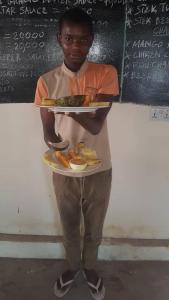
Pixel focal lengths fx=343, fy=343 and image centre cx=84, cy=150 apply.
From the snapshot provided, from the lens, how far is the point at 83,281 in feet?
6.51

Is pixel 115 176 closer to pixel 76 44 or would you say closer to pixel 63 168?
pixel 63 168

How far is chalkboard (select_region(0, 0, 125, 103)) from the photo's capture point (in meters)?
1.79

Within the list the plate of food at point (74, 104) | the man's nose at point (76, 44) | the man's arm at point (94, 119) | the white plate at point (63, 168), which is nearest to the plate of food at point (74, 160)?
the white plate at point (63, 168)

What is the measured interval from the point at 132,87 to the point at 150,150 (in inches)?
15.4

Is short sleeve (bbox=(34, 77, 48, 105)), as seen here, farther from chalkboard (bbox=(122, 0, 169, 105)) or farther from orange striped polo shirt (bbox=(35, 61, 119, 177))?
chalkboard (bbox=(122, 0, 169, 105))

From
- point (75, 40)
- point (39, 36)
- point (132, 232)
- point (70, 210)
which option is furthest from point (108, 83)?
point (132, 232)

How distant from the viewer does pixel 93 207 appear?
1729 mm

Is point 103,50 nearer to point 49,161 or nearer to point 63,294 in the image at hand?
point 49,161

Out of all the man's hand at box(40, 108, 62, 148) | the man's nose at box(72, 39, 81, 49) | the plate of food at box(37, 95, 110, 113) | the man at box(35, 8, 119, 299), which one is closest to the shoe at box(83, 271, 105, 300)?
the man at box(35, 8, 119, 299)

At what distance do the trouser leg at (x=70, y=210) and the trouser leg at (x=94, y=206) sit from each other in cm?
4

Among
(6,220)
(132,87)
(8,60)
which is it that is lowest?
(6,220)

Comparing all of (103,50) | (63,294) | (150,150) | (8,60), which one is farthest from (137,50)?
(63,294)

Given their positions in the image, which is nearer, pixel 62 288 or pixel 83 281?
pixel 62 288

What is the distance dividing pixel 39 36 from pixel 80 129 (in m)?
0.61
